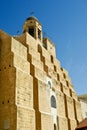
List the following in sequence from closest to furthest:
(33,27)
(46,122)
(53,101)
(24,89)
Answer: (24,89), (46,122), (53,101), (33,27)

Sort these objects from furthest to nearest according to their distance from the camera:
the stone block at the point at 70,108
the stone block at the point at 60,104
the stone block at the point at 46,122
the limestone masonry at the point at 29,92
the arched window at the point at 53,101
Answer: the stone block at the point at 70,108, the stone block at the point at 60,104, the arched window at the point at 53,101, the stone block at the point at 46,122, the limestone masonry at the point at 29,92

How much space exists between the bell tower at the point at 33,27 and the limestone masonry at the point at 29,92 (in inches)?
78.7

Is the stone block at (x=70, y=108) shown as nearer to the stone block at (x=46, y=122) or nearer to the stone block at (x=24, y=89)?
the stone block at (x=46, y=122)

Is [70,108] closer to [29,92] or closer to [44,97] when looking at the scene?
[44,97]

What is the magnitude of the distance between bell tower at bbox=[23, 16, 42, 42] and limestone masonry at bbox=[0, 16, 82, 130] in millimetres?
1998

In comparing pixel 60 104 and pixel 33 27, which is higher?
pixel 33 27

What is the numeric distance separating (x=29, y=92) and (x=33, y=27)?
1504 centimetres

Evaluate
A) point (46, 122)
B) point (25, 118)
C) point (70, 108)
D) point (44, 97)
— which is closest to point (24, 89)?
point (25, 118)

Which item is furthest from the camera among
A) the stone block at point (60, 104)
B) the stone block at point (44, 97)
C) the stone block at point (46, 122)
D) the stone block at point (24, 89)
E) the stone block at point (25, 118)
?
the stone block at point (60, 104)

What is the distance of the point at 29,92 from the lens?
22.2m

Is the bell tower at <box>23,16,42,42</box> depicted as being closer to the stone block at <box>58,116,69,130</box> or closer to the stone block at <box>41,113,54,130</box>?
the stone block at <box>58,116,69,130</box>

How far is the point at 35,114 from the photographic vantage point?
22.2m

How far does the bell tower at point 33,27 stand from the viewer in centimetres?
3347

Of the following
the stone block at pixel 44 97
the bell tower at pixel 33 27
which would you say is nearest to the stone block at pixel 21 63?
the stone block at pixel 44 97
